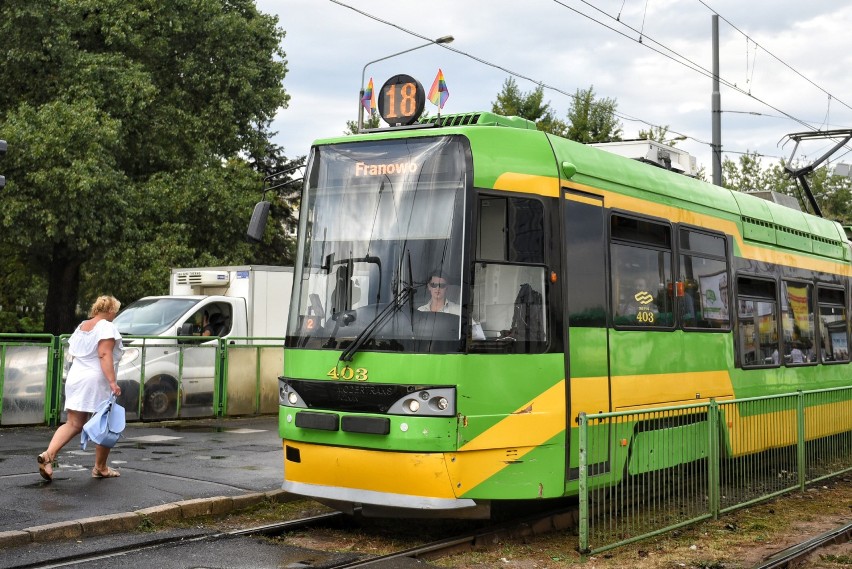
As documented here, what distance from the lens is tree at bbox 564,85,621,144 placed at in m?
40.5

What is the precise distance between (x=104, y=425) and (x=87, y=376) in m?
0.53

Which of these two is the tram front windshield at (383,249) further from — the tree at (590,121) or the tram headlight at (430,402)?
the tree at (590,121)

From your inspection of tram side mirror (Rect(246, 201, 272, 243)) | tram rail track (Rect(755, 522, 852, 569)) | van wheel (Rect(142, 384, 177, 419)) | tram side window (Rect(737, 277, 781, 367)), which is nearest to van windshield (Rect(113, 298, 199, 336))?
van wheel (Rect(142, 384, 177, 419))

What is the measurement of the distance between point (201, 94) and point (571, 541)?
25535 mm

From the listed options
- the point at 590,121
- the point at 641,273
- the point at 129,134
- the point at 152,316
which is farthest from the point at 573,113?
the point at 641,273

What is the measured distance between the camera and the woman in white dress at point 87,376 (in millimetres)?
10430

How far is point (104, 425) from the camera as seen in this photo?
10.4m

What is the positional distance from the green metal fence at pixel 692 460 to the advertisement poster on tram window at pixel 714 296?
3.77 feet

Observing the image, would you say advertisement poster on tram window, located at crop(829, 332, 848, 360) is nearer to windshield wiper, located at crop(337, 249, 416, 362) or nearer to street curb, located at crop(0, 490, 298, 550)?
street curb, located at crop(0, 490, 298, 550)

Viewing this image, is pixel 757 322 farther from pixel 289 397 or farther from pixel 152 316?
pixel 152 316

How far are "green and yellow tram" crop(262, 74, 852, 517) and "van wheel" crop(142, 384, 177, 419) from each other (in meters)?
9.15

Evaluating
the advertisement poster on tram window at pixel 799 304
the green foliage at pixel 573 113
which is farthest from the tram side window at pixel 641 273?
the green foliage at pixel 573 113

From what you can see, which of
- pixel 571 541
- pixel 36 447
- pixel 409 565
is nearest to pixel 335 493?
pixel 409 565

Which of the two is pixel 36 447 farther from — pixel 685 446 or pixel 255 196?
pixel 255 196
